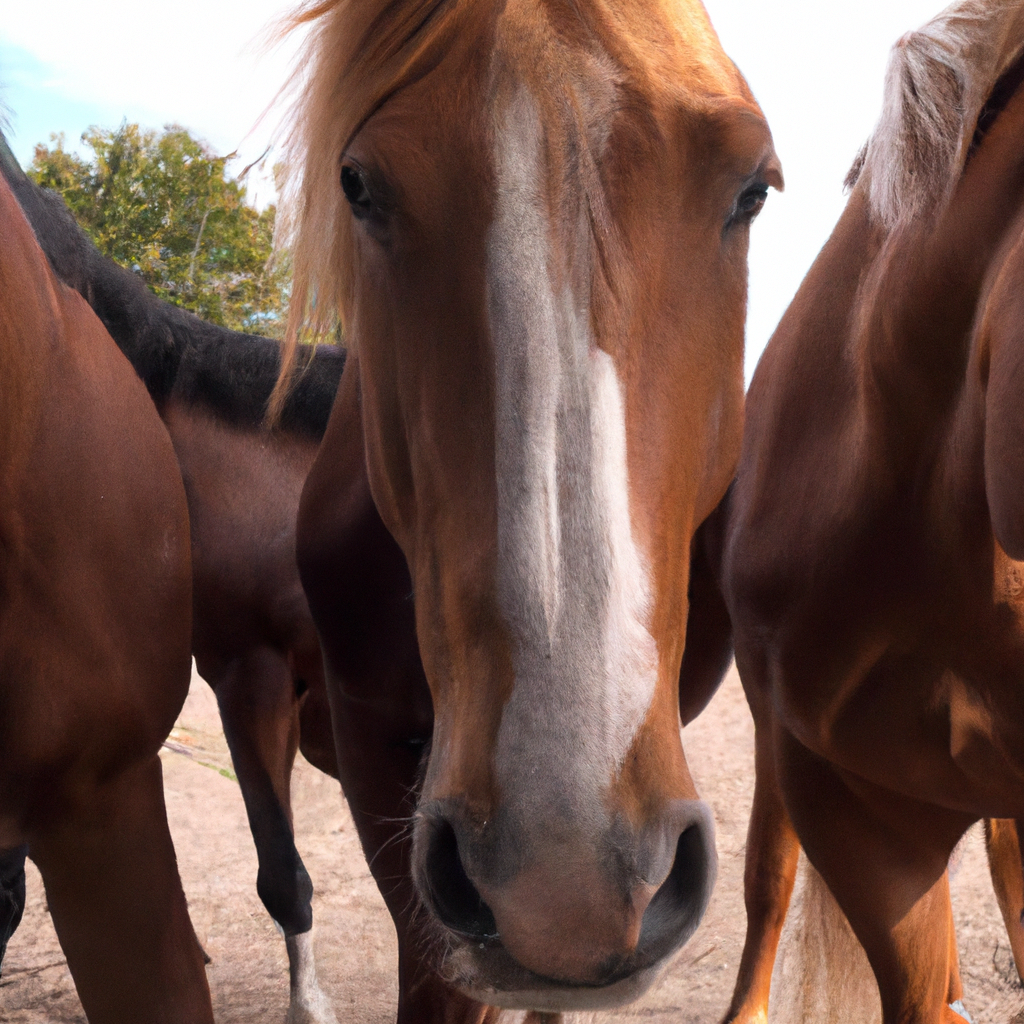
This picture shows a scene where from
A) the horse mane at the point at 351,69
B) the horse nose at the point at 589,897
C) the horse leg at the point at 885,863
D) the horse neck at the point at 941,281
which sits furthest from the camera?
the horse leg at the point at 885,863

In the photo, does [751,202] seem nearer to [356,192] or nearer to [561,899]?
[356,192]

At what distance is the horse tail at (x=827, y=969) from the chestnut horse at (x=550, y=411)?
1.77m

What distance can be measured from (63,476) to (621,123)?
3.10ft

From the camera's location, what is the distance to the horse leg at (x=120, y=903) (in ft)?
5.30

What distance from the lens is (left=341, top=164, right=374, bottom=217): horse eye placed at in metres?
1.36

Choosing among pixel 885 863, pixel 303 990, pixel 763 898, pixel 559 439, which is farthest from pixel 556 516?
pixel 303 990

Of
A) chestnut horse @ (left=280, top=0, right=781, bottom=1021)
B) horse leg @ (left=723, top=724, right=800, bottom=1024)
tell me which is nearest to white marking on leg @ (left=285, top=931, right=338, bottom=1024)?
horse leg @ (left=723, top=724, right=800, bottom=1024)

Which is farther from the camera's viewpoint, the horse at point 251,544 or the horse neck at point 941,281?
the horse at point 251,544

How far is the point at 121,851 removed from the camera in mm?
1644

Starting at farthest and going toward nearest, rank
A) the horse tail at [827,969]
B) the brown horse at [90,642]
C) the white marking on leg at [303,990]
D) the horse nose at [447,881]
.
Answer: the white marking on leg at [303,990] → the horse tail at [827,969] → the brown horse at [90,642] → the horse nose at [447,881]

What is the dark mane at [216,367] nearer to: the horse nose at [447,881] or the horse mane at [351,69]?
the horse mane at [351,69]

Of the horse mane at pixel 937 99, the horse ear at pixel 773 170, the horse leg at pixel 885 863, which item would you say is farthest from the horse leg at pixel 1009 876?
the horse ear at pixel 773 170

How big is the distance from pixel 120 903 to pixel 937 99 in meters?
1.83

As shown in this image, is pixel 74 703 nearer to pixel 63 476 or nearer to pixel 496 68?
pixel 63 476
